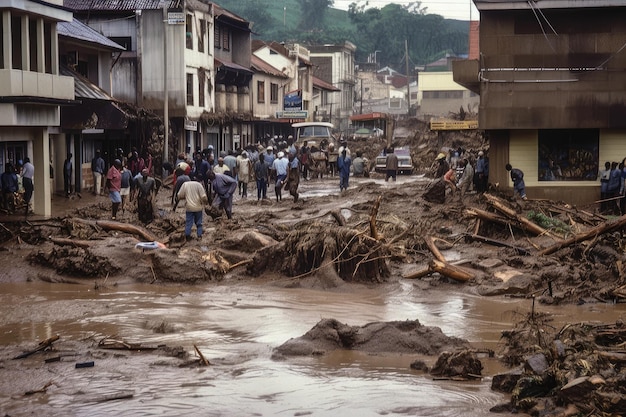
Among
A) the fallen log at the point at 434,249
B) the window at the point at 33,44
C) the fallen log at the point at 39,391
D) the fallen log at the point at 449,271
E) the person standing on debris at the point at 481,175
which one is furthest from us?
the person standing on debris at the point at 481,175

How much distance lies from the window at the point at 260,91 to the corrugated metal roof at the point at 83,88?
26430mm

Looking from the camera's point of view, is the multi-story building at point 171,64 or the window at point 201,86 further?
the window at point 201,86

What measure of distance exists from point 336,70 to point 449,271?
253 feet

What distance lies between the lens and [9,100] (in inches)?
844

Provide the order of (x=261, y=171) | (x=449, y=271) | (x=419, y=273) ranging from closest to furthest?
(x=449, y=271) < (x=419, y=273) < (x=261, y=171)

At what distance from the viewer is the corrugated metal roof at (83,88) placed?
30.7m

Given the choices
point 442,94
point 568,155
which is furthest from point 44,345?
point 442,94

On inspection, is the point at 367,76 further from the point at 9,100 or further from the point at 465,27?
the point at 9,100

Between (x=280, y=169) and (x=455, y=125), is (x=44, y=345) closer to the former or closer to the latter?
(x=280, y=169)

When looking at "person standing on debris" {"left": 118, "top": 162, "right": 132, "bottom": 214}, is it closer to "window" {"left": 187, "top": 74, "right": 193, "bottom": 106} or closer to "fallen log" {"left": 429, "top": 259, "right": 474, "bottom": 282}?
"fallen log" {"left": 429, "top": 259, "right": 474, "bottom": 282}

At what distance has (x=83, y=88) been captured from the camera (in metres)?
31.3

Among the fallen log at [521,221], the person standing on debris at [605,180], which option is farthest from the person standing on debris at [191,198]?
the person standing on debris at [605,180]

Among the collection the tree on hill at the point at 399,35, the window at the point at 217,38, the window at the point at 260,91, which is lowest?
the window at the point at 260,91

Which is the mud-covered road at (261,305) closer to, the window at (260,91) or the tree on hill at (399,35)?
the window at (260,91)
